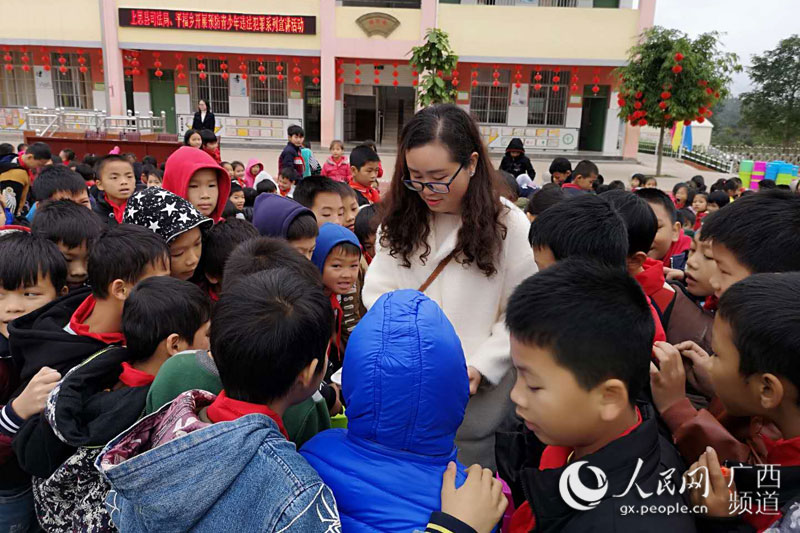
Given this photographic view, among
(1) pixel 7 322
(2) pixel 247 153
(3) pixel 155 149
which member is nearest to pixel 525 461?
(1) pixel 7 322

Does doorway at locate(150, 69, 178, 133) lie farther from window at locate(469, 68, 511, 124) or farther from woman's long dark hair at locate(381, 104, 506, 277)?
woman's long dark hair at locate(381, 104, 506, 277)

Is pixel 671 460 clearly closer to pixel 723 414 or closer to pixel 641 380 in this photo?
pixel 641 380

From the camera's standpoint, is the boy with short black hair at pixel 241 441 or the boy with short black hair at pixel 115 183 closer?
the boy with short black hair at pixel 241 441

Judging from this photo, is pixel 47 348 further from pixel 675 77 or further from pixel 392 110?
pixel 392 110

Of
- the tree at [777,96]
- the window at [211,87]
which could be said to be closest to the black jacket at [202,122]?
the window at [211,87]

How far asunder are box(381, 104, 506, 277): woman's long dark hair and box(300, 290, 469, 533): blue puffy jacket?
0.66 meters

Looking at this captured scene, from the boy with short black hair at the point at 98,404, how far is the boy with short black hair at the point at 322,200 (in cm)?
135

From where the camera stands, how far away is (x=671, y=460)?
1.10 metres

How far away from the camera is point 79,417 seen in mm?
1304

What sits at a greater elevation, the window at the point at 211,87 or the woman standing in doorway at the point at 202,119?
the window at the point at 211,87

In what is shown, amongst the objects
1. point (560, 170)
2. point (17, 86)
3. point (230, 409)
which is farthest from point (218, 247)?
point (17, 86)

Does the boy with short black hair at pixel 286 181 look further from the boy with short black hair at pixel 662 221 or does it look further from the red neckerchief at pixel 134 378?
the red neckerchief at pixel 134 378

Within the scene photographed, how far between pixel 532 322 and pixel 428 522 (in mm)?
423

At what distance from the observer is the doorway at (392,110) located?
18344 millimetres
